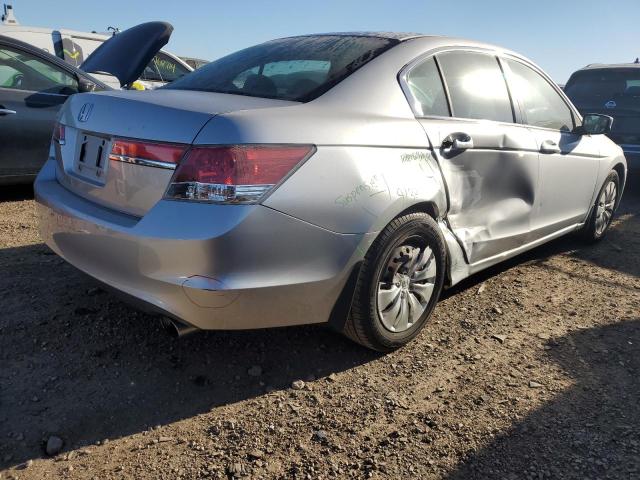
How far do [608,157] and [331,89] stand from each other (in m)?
3.22

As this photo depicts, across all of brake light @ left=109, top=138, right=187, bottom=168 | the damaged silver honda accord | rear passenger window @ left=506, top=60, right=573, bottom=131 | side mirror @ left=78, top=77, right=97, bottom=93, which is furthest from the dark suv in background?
brake light @ left=109, top=138, right=187, bottom=168

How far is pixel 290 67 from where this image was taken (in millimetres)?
2822

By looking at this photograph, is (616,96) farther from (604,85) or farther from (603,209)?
(603,209)

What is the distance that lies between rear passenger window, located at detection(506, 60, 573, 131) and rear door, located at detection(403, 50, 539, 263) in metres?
0.19

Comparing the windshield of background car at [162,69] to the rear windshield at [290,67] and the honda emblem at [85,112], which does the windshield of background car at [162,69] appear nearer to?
the rear windshield at [290,67]

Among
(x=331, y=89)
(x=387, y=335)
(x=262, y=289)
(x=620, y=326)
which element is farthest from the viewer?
(x=620, y=326)

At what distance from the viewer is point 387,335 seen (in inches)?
107

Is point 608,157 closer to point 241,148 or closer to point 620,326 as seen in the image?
point 620,326

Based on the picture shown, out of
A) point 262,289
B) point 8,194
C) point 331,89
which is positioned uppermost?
point 331,89

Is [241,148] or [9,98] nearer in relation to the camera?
[241,148]

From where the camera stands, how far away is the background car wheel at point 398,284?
2.51 meters

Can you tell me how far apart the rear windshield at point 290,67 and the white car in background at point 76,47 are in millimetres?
4894

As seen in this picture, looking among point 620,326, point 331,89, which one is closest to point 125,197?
point 331,89

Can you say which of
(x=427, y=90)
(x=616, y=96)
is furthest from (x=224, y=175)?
(x=616, y=96)
